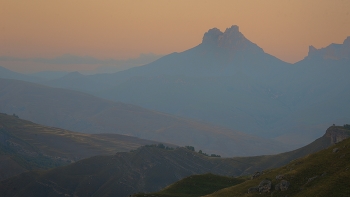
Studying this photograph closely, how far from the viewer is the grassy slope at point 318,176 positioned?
57.6m

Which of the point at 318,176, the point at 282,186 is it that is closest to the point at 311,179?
the point at 318,176

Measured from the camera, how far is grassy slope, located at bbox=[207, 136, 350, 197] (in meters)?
57.6

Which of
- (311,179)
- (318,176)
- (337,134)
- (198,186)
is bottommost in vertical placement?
(198,186)

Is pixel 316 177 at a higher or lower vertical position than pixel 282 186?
higher

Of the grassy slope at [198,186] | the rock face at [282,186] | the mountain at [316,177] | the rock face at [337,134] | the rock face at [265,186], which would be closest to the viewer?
the mountain at [316,177]

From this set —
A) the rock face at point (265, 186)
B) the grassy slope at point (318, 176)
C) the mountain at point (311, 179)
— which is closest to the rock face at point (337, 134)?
the mountain at point (311, 179)

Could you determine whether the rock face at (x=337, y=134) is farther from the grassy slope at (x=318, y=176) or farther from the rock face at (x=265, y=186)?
the rock face at (x=265, y=186)

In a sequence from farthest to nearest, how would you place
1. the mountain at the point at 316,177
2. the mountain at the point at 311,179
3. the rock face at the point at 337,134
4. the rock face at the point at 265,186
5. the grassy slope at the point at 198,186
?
the rock face at the point at 337,134
the grassy slope at the point at 198,186
the rock face at the point at 265,186
the mountain at the point at 311,179
the mountain at the point at 316,177

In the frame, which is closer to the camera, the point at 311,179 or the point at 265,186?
the point at 311,179

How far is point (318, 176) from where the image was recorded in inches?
2475

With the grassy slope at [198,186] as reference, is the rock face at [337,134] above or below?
above

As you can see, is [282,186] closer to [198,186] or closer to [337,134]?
[198,186]

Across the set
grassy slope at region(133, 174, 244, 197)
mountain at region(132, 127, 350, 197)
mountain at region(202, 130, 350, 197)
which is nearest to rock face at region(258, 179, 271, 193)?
mountain at region(132, 127, 350, 197)

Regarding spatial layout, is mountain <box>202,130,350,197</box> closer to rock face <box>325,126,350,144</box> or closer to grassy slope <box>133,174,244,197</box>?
grassy slope <box>133,174,244,197</box>
